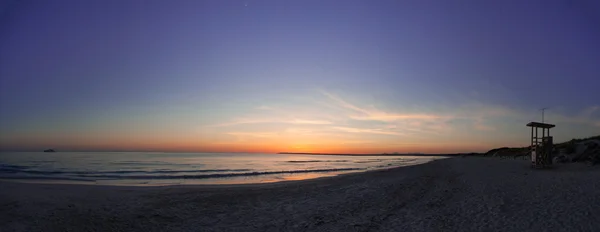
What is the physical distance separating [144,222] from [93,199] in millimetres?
5028

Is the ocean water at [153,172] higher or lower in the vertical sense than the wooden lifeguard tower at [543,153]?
lower

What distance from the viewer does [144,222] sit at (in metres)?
9.63

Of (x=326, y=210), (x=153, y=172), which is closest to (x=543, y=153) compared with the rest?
(x=326, y=210)

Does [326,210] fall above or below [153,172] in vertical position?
above

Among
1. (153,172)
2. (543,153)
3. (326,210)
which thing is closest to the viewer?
(326,210)

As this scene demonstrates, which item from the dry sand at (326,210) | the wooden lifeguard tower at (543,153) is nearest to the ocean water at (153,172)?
the dry sand at (326,210)

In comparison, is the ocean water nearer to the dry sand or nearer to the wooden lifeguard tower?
the dry sand

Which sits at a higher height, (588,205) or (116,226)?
(588,205)

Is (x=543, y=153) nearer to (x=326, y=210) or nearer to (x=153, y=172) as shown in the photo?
(x=326, y=210)

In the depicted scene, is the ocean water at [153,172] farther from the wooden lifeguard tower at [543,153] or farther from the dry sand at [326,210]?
the wooden lifeguard tower at [543,153]

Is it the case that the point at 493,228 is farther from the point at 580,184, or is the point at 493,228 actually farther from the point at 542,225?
the point at 580,184

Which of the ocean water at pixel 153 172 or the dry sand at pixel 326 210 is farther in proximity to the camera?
the ocean water at pixel 153 172

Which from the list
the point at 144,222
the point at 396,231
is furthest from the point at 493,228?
the point at 144,222

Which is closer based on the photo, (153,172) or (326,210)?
(326,210)
